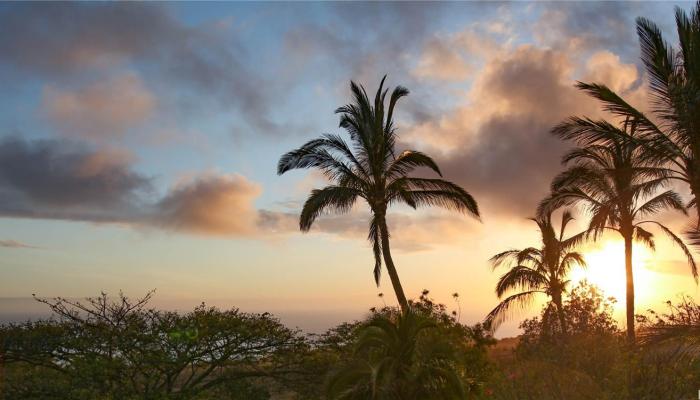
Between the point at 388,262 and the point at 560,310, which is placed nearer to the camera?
the point at 388,262

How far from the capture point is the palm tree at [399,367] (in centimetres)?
1617

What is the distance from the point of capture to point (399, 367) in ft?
54.9

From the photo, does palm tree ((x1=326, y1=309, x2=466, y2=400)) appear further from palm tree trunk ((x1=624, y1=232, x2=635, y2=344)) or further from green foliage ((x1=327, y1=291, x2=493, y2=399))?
palm tree trunk ((x1=624, y1=232, x2=635, y2=344))

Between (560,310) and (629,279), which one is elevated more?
(629,279)

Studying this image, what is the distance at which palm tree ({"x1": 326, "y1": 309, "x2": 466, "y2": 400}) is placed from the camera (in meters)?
16.2

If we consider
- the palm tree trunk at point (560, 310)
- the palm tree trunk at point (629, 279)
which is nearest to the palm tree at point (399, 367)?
the palm tree trunk at point (560, 310)

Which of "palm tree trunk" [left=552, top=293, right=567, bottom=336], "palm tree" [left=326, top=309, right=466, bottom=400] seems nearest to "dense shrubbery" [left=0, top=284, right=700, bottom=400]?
"palm tree" [left=326, top=309, right=466, bottom=400]

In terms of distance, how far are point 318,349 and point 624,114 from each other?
1279 centimetres

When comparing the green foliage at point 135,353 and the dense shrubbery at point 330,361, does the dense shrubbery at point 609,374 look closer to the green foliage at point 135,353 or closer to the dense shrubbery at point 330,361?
the dense shrubbery at point 330,361

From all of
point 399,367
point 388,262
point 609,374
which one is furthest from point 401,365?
point 388,262

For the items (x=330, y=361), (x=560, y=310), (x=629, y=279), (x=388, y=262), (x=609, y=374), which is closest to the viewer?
(x=609, y=374)

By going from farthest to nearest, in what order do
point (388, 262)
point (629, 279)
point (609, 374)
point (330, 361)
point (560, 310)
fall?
point (560, 310) → point (629, 279) → point (388, 262) → point (330, 361) → point (609, 374)

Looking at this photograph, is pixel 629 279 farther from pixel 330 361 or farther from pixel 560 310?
pixel 330 361

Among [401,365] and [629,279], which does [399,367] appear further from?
[629,279]
